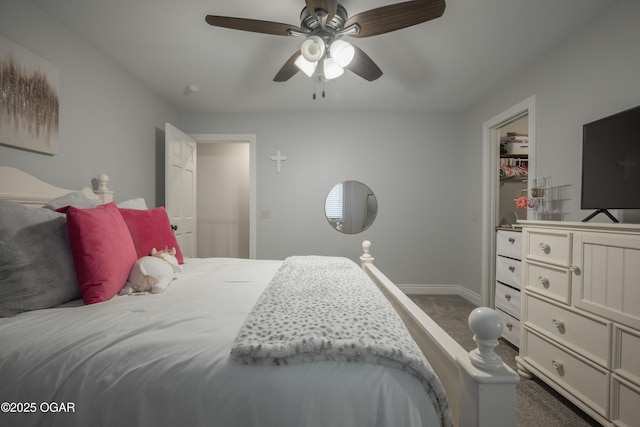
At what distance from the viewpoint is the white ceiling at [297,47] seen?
175cm

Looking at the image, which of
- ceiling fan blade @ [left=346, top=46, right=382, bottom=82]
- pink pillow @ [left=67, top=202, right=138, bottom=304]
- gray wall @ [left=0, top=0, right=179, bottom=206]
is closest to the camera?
pink pillow @ [left=67, top=202, right=138, bottom=304]

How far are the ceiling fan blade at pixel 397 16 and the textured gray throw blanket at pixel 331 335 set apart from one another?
138 cm

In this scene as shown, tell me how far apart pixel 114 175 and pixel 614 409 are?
355 cm

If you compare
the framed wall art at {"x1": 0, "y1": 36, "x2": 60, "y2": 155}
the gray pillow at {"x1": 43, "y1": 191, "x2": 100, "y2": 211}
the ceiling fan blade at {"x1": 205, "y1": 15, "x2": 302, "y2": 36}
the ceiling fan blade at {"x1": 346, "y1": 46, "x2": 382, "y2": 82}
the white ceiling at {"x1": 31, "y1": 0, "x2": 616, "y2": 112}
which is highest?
the white ceiling at {"x1": 31, "y1": 0, "x2": 616, "y2": 112}

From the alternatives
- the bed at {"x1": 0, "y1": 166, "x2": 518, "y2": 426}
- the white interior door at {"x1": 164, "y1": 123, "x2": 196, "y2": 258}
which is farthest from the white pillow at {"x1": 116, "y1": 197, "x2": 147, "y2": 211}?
the bed at {"x1": 0, "y1": 166, "x2": 518, "y2": 426}

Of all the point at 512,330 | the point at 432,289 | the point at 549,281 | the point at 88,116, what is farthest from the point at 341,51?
the point at 432,289

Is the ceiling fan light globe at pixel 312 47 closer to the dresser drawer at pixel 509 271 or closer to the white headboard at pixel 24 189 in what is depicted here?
the white headboard at pixel 24 189

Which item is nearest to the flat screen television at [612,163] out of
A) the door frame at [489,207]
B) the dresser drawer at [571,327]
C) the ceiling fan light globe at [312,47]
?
the dresser drawer at [571,327]

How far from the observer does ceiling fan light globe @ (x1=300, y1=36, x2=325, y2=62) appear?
62.5 inches

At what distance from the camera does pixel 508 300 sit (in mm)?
2334

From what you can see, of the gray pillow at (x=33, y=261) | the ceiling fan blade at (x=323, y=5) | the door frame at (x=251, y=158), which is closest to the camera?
the gray pillow at (x=33, y=261)

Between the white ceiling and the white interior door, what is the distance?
0.52 m

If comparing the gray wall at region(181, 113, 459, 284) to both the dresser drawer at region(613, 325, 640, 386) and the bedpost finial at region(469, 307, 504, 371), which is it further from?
the bedpost finial at region(469, 307, 504, 371)

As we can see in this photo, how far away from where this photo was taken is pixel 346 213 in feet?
11.8
